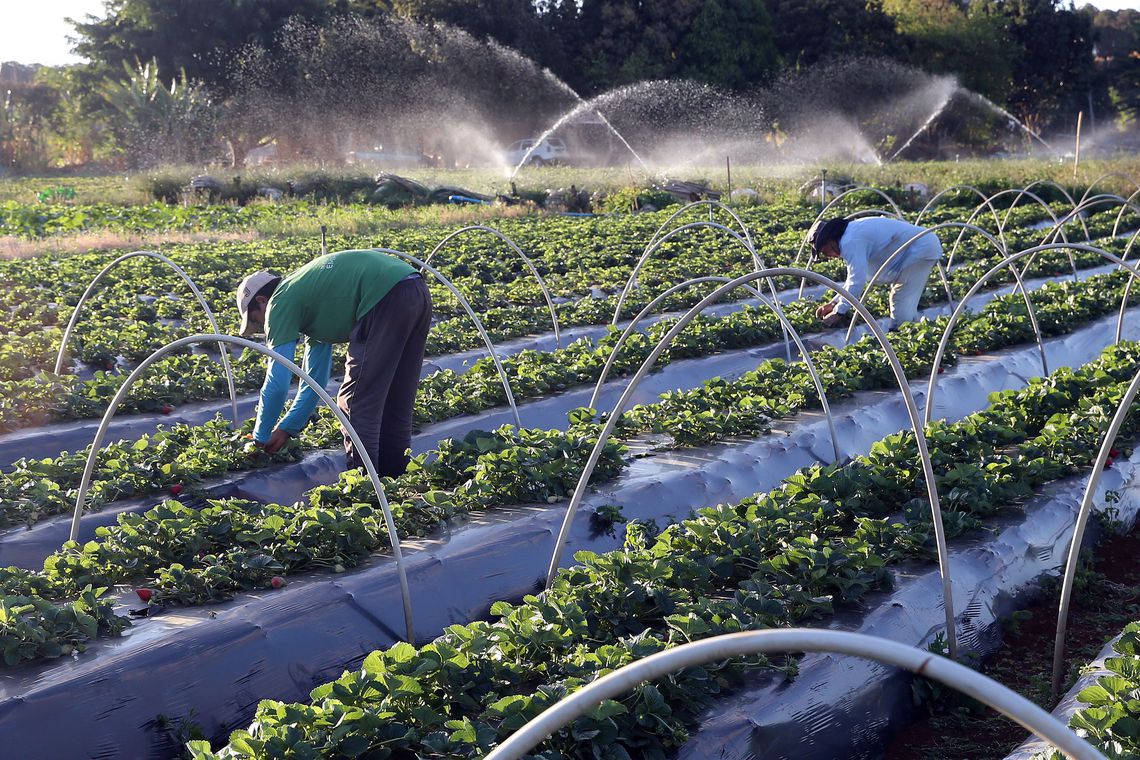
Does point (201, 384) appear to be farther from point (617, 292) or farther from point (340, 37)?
point (340, 37)

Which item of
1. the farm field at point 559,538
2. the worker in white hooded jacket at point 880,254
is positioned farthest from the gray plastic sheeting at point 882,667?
the worker in white hooded jacket at point 880,254

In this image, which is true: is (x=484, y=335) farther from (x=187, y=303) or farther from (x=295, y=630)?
(x=187, y=303)

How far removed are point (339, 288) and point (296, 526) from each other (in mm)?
1613

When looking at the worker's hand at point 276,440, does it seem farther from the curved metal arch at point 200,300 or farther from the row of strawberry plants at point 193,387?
the row of strawberry plants at point 193,387

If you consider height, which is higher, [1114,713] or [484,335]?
[484,335]

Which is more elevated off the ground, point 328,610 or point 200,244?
point 200,244

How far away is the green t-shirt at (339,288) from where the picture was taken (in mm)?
6047

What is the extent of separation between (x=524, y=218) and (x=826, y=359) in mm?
14198

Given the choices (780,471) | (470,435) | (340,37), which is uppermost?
(340,37)

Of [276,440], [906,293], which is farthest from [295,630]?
[906,293]

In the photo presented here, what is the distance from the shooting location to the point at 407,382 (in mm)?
6523

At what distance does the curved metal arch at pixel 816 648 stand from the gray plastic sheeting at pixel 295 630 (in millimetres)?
1835

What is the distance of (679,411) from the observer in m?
7.38

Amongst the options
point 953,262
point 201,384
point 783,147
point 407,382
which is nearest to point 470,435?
point 407,382
